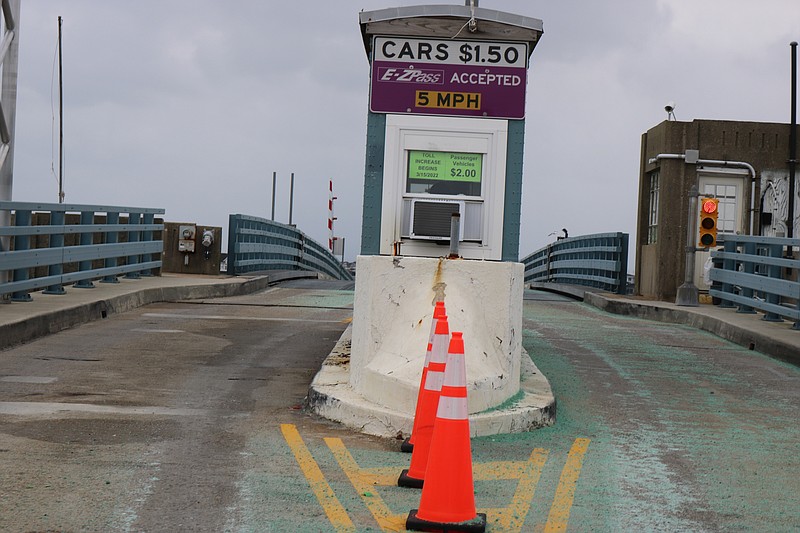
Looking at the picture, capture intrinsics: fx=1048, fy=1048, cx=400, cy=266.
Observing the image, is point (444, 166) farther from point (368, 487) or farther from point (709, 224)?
point (709, 224)

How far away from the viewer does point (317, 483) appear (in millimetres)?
5742

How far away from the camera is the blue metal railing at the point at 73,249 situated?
13.0 m

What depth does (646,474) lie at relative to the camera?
6195 mm

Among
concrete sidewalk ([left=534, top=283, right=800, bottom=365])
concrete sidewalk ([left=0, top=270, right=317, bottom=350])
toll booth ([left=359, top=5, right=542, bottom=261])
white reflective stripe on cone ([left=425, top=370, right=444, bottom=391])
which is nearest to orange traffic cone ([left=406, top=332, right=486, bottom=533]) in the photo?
white reflective stripe on cone ([left=425, top=370, right=444, bottom=391])

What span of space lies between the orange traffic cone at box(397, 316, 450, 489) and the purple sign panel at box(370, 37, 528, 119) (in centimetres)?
431

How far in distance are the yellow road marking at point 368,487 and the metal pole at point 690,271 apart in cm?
1215

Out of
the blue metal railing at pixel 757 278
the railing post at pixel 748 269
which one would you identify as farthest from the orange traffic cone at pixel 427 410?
the railing post at pixel 748 269

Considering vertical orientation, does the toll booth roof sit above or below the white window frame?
above

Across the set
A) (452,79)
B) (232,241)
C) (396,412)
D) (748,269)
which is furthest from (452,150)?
(232,241)

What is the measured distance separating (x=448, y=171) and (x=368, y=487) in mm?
4852

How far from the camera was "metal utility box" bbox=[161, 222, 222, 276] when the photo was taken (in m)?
22.0

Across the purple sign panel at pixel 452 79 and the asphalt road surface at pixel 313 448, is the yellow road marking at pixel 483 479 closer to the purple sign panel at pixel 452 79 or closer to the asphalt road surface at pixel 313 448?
the asphalt road surface at pixel 313 448

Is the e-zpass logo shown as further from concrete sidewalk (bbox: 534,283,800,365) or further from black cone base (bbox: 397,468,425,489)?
black cone base (bbox: 397,468,425,489)

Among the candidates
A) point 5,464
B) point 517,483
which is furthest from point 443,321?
point 5,464
